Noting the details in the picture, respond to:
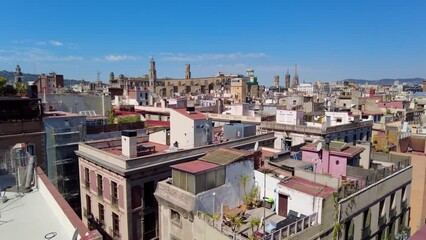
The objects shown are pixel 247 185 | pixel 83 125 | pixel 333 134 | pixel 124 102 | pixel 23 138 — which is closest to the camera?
pixel 247 185

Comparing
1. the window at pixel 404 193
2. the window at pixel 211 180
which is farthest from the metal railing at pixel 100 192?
the window at pixel 404 193

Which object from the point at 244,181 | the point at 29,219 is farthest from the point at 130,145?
the point at 29,219

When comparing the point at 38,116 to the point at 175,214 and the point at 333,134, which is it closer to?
the point at 175,214

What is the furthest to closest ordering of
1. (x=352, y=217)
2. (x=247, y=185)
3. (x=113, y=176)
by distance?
(x=113, y=176), (x=247, y=185), (x=352, y=217)

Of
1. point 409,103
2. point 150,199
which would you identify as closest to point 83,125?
point 150,199

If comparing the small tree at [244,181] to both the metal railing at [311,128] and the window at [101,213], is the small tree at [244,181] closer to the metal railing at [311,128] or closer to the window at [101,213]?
the window at [101,213]

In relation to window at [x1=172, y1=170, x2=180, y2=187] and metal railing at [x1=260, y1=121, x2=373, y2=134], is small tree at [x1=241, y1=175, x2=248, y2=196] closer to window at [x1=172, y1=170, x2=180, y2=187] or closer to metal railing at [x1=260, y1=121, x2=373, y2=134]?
window at [x1=172, y1=170, x2=180, y2=187]

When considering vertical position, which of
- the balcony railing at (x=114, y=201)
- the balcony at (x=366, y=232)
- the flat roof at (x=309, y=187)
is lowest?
the balcony railing at (x=114, y=201)
